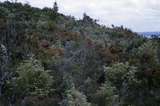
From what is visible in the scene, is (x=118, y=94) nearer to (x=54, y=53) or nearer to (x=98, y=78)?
(x=98, y=78)

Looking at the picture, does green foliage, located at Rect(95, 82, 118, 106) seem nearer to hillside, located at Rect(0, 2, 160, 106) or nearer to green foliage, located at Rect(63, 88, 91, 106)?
hillside, located at Rect(0, 2, 160, 106)

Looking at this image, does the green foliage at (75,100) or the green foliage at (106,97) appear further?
the green foliage at (106,97)

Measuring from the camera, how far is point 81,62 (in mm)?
14617

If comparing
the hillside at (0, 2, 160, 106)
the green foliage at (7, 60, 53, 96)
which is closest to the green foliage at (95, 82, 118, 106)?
the hillside at (0, 2, 160, 106)

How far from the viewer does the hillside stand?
12188mm

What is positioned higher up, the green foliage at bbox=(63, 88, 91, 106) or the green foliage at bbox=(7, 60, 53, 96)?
the green foliage at bbox=(7, 60, 53, 96)

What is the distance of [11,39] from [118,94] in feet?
18.4

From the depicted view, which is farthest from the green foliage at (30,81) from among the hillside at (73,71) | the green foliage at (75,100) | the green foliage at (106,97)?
the green foliage at (106,97)

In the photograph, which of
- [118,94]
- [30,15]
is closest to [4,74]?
[118,94]

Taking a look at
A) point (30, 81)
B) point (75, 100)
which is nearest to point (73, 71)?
point (30, 81)

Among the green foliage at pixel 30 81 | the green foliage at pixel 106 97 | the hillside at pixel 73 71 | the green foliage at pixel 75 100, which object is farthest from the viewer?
the green foliage at pixel 30 81

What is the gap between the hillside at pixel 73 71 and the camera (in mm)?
12188

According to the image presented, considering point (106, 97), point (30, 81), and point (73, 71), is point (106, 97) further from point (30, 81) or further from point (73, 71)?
point (30, 81)

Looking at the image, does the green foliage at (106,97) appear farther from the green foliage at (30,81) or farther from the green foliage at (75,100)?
the green foliage at (30,81)
